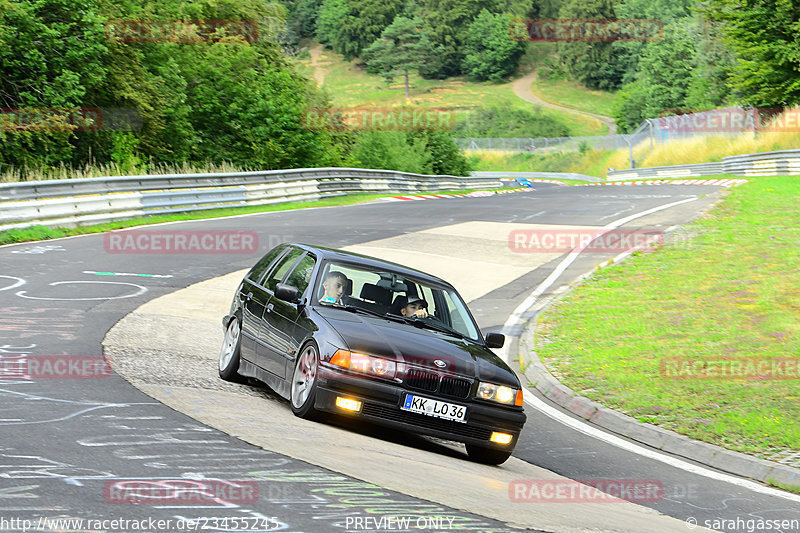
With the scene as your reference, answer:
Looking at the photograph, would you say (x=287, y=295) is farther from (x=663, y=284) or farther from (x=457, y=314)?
(x=663, y=284)

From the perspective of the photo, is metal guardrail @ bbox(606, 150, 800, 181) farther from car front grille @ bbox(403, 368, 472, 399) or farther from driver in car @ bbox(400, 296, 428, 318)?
car front grille @ bbox(403, 368, 472, 399)

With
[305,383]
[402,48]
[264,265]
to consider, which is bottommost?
[305,383]

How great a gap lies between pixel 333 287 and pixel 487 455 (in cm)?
217

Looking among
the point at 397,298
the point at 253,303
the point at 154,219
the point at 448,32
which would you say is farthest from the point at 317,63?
the point at 397,298

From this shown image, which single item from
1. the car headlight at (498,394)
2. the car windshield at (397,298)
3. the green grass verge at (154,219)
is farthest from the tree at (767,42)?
the car headlight at (498,394)

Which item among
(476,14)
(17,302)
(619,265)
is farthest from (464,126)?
(17,302)

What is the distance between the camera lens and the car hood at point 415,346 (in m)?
7.77

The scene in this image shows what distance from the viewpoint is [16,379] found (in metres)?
8.31

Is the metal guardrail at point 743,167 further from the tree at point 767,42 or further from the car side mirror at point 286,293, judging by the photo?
the car side mirror at point 286,293

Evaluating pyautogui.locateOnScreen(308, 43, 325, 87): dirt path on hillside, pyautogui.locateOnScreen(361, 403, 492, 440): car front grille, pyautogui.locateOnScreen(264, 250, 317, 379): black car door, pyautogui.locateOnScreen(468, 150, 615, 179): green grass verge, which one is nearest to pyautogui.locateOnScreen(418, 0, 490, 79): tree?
pyautogui.locateOnScreen(308, 43, 325, 87): dirt path on hillside

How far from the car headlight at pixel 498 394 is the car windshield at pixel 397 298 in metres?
1.05

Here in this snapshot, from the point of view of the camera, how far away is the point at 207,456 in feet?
19.6

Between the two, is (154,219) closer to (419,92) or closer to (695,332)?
(695,332)

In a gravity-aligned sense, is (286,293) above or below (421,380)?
above
